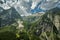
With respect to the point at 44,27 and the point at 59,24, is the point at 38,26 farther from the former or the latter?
the point at 59,24

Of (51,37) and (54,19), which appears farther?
(54,19)

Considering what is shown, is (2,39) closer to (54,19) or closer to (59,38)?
(59,38)

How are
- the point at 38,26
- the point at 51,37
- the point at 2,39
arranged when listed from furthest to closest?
the point at 38,26, the point at 51,37, the point at 2,39

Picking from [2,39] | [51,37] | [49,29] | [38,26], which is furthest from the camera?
[38,26]

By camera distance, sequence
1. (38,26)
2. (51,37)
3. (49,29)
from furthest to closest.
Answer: (38,26) < (49,29) < (51,37)

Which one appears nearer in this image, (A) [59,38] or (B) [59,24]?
(A) [59,38]

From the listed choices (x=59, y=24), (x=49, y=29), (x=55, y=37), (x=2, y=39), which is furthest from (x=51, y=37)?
(x=2, y=39)

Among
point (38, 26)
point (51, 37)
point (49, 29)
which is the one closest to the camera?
point (51, 37)

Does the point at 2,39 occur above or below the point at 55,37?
above

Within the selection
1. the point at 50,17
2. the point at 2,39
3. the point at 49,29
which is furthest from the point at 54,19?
the point at 2,39
